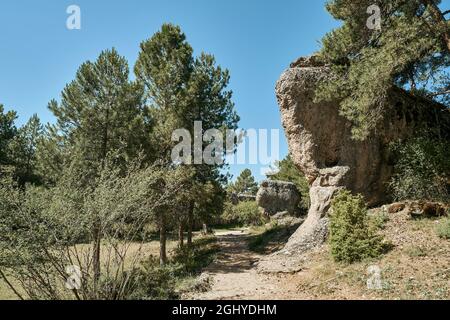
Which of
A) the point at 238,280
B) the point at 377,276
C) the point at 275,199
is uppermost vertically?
the point at 275,199

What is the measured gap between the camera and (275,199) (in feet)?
93.9

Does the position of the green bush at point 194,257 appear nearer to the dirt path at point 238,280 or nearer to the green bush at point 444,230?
the dirt path at point 238,280

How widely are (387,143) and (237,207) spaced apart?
23597mm

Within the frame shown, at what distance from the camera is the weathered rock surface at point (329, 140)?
44.1ft

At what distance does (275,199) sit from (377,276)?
Result: 69.6ft

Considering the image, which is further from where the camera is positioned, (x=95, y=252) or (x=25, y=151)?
(x=25, y=151)

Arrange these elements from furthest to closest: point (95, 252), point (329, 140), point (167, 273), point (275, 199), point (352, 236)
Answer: point (275, 199), point (329, 140), point (167, 273), point (352, 236), point (95, 252)

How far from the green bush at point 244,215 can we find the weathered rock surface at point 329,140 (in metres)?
16.4

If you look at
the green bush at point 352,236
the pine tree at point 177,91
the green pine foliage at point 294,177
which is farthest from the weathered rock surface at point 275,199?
the green bush at point 352,236

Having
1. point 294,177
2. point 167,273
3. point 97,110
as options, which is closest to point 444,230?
point 167,273

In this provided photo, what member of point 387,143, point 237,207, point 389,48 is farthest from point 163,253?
point 237,207

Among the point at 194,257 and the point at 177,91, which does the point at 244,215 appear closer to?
the point at 194,257

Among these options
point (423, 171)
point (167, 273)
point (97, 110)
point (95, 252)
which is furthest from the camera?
point (97, 110)
